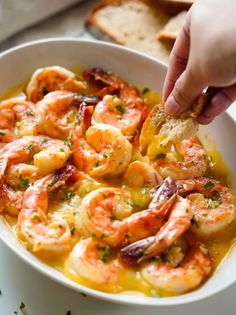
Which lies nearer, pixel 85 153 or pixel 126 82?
pixel 85 153

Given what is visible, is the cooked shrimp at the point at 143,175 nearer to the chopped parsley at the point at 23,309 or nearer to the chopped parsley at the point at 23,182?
the chopped parsley at the point at 23,182

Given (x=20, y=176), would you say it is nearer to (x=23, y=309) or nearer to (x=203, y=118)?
(x=23, y=309)

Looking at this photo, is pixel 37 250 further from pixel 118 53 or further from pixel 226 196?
pixel 118 53

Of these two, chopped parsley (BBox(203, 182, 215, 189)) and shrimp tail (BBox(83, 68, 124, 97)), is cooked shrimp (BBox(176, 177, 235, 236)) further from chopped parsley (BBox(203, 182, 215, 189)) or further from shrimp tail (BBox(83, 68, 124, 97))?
shrimp tail (BBox(83, 68, 124, 97))

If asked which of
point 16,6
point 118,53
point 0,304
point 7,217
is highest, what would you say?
point 118,53

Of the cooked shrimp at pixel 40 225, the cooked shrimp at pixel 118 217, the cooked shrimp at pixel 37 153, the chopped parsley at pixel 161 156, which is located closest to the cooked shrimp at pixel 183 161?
the chopped parsley at pixel 161 156

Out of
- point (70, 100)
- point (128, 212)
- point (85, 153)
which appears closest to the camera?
point (128, 212)

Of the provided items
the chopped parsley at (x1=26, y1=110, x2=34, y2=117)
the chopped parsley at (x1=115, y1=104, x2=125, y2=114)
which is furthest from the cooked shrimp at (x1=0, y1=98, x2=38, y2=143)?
the chopped parsley at (x1=115, y1=104, x2=125, y2=114)

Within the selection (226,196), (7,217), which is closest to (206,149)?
(226,196)
